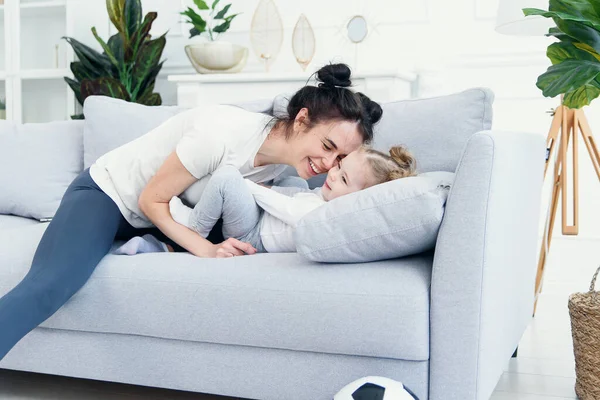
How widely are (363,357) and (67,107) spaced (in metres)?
3.29

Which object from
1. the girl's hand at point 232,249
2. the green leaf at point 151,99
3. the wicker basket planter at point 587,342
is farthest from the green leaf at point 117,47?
the wicker basket planter at point 587,342

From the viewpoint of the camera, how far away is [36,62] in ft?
14.7

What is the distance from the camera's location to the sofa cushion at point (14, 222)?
2561mm

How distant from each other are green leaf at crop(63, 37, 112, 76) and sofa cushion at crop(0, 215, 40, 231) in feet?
4.93

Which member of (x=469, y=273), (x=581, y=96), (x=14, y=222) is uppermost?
(x=581, y=96)

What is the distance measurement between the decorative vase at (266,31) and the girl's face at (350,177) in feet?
6.16

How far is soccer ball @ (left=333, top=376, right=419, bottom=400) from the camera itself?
1431mm

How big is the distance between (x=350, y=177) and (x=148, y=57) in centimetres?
223

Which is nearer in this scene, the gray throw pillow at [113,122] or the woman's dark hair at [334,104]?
the woman's dark hair at [334,104]

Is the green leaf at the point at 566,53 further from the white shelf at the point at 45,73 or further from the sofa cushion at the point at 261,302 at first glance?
the white shelf at the point at 45,73

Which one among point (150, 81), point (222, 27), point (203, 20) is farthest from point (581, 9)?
point (150, 81)

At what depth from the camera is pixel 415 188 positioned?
1.63 meters

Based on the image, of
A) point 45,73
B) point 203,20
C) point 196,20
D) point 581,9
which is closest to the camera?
point 581,9

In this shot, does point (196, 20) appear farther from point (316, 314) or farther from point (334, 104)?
point (316, 314)
